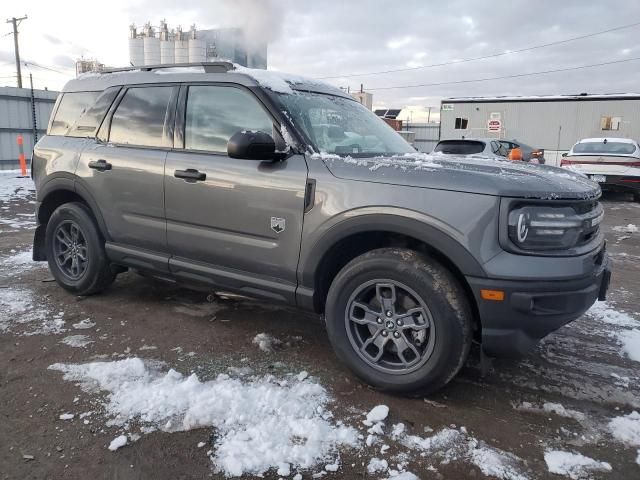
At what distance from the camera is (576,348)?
3.62m

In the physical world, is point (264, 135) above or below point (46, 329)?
above

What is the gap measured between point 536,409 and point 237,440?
5.40 ft

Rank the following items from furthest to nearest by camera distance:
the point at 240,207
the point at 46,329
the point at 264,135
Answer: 1. the point at 46,329
2. the point at 240,207
3. the point at 264,135

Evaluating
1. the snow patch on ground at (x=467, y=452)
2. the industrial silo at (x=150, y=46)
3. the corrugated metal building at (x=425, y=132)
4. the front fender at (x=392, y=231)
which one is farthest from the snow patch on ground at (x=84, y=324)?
the corrugated metal building at (x=425, y=132)

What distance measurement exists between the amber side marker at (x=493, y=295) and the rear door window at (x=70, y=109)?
3578 millimetres

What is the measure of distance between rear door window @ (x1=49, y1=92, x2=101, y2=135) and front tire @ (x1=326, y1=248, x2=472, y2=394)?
290 centimetres

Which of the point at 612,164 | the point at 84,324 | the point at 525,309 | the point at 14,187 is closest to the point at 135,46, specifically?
the point at 14,187

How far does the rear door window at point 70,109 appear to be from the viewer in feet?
14.4

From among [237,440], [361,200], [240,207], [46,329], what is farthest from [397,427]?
[46,329]

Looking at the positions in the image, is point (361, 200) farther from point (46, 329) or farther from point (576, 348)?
point (46, 329)

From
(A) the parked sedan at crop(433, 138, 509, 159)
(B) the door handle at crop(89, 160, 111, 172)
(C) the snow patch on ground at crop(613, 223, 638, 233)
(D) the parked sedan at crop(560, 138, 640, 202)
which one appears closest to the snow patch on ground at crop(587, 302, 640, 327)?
(B) the door handle at crop(89, 160, 111, 172)

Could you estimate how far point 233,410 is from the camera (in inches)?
104

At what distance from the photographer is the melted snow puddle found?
3758mm

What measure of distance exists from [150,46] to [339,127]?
16813mm
